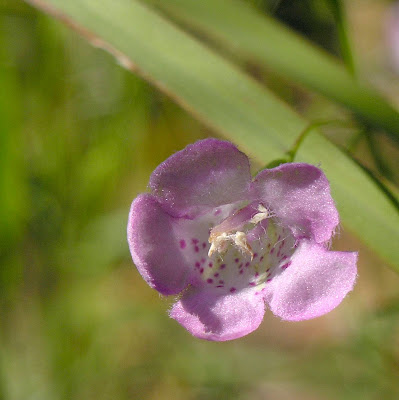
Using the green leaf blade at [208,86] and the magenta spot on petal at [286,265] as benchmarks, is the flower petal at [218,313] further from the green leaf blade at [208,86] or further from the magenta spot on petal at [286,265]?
the green leaf blade at [208,86]

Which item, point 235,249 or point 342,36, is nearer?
point 235,249

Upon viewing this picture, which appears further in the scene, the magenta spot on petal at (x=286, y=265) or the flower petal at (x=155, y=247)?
the magenta spot on petal at (x=286, y=265)

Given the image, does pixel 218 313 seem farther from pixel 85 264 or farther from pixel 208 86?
pixel 85 264

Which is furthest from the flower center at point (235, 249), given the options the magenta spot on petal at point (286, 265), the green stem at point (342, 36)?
the green stem at point (342, 36)

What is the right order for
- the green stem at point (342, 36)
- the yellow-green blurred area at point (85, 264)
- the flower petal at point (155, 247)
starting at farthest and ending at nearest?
the yellow-green blurred area at point (85, 264)
the green stem at point (342, 36)
the flower petal at point (155, 247)

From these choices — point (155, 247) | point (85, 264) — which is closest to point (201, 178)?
point (155, 247)

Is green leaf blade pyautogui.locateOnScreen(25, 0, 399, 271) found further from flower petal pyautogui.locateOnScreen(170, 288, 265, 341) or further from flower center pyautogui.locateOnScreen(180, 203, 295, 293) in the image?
flower petal pyautogui.locateOnScreen(170, 288, 265, 341)

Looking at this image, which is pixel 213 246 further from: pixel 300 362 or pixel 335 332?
pixel 335 332

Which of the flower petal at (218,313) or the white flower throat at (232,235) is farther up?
the white flower throat at (232,235)
